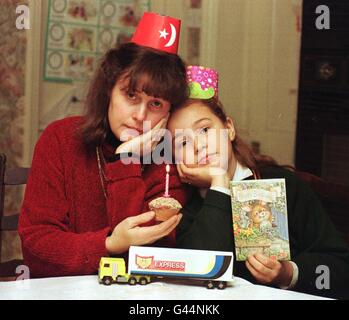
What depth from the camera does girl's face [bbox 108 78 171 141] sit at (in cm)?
103

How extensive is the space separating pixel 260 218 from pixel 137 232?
185 mm

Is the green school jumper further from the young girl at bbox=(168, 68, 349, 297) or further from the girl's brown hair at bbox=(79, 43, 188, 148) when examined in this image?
the girl's brown hair at bbox=(79, 43, 188, 148)

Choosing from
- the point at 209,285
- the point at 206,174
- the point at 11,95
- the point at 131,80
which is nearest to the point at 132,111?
the point at 131,80

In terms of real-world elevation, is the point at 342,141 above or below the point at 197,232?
above

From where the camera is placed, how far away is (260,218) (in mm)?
1021

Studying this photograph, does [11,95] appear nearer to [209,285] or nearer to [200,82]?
[200,82]

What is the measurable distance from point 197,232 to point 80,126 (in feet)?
0.82

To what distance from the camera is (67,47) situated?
130cm

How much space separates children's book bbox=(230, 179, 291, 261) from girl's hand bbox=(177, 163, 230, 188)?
0.10 feet

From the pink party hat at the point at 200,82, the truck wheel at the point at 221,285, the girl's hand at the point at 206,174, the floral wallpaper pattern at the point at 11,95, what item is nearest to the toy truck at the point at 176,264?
the truck wheel at the point at 221,285

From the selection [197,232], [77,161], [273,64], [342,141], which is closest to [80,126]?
[77,161]

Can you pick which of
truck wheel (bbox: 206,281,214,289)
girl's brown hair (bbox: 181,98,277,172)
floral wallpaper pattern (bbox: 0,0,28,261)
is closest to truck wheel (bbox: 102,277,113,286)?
truck wheel (bbox: 206,281,214,289)
